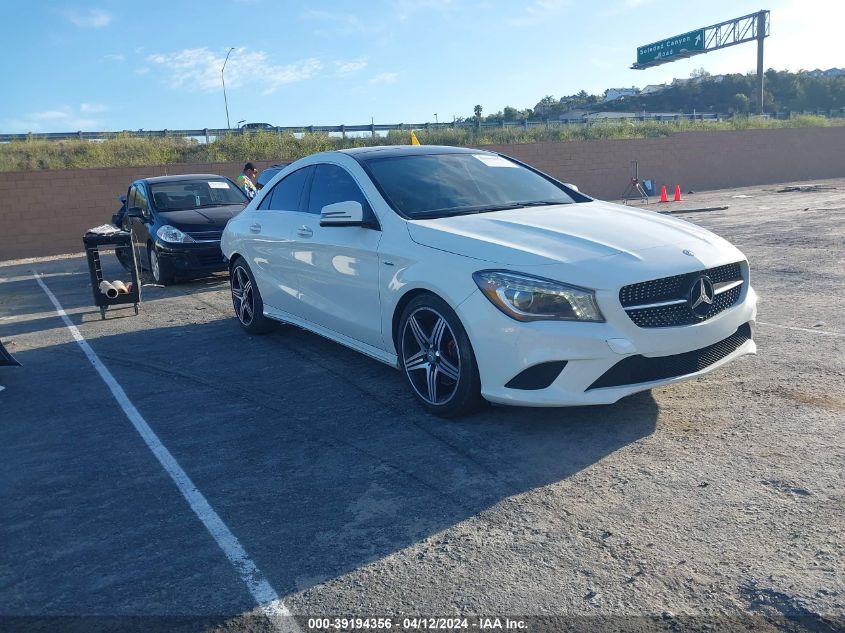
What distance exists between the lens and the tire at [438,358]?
4516 millimetres

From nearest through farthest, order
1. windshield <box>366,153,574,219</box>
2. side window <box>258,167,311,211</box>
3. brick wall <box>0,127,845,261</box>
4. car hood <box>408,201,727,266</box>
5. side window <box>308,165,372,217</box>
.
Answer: car hood <box>408,201,727,266</box> → windshield <box>366,153,574,219</box> → side window <box>308,165,372,217</box> → side window <box>258,167,311,211</box> → brick wall <box>0,127,845,261</box>

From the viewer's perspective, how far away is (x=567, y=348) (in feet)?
13.4

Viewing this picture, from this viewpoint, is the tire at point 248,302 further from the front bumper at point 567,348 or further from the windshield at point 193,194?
the windshield at point 193,194

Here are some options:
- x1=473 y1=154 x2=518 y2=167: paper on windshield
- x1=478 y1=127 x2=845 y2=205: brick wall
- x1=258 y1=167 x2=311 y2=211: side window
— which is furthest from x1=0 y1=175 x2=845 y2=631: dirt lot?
x1=478 y1=127 x2=845 y2=205: brick wall

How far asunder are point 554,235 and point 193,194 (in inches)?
339

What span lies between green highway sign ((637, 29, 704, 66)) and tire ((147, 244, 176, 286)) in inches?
1733

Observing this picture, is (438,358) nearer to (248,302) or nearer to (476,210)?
(476,210)

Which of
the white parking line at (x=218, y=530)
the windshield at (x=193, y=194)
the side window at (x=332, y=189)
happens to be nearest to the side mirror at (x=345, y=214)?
the side window at (x=332, y=189)

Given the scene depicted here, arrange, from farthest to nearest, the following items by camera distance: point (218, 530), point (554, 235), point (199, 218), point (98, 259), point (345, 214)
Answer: point (199, 218) → point (98, 259) → point (345, 214) → point (554, 235) → point (218, 530)

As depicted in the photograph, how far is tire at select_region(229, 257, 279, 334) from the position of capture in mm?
7340

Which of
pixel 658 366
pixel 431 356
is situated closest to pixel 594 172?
pixel 431 356

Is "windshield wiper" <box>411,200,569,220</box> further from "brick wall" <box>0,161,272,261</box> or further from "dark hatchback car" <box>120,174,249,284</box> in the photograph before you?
"brick wall" <box>0,161,272,261</box>

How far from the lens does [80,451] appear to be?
4.66 m

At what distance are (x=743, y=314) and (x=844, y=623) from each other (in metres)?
2.35
